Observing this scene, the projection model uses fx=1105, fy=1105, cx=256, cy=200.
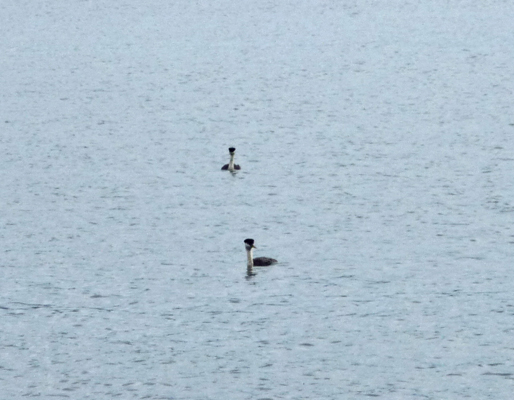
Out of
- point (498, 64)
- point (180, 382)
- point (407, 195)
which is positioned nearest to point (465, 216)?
point (407, 195)

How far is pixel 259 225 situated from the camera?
40344mm

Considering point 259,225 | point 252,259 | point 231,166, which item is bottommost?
point 252,259

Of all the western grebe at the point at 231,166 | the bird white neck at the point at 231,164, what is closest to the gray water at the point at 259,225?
the western grebe at the point at 231,166

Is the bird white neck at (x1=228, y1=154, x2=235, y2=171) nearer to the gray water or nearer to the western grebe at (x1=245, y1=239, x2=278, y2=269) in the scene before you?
the gray water

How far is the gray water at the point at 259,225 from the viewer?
2800cm

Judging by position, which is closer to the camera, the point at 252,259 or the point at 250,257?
the point at 250,257

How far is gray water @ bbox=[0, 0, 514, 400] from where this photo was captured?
28000 mm

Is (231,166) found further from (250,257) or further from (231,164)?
(250,257)

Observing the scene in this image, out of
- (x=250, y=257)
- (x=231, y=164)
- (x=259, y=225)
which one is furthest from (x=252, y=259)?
(x=231, y=164)

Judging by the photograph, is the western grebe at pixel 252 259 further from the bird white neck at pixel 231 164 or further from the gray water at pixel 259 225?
the bird white neck at pixel 231 164

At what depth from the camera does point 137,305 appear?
106 ft

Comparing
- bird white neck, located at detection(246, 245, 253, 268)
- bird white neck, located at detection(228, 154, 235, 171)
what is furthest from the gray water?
bird white neck, located at detection(228, 154, 235, 171)

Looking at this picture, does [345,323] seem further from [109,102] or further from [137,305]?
[109,102]

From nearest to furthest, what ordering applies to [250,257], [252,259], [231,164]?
1. [250,257]
2. [252,259]
3. [231,164]
